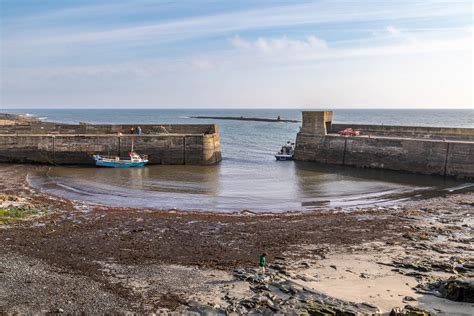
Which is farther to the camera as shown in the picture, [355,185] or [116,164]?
[116,164]

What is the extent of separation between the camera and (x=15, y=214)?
16156 mm

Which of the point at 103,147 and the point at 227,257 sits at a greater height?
the point at 103,147

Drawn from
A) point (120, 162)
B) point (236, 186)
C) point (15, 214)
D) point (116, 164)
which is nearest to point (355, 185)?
point (236, 186)

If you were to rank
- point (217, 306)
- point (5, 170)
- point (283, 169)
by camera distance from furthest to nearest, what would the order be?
point (283, 169)
point (5, 170)
point (217, 306)

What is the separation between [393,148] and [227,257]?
75.1 feet

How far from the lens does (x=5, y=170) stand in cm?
2978

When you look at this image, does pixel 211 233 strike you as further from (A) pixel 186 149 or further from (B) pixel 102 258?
(A) pixel 186 149

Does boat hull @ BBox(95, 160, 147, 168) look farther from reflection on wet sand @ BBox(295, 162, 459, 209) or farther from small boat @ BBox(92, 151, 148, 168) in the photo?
reflection on wet sand @ BBox(295, 162, 459, 209)

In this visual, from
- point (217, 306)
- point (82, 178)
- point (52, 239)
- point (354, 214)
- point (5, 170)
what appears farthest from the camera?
point (5, 170)

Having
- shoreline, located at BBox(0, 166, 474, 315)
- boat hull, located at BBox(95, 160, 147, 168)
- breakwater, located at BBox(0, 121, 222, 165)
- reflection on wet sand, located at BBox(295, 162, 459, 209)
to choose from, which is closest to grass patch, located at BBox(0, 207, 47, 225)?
shoreline, located at BBox(0, 166, 474, 315)

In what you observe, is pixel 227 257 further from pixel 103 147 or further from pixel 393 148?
pixel 103 147

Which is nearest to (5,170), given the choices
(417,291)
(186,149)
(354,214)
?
(186,149)

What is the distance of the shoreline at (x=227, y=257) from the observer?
30.5 feet

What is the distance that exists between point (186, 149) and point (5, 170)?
12.6 metres
